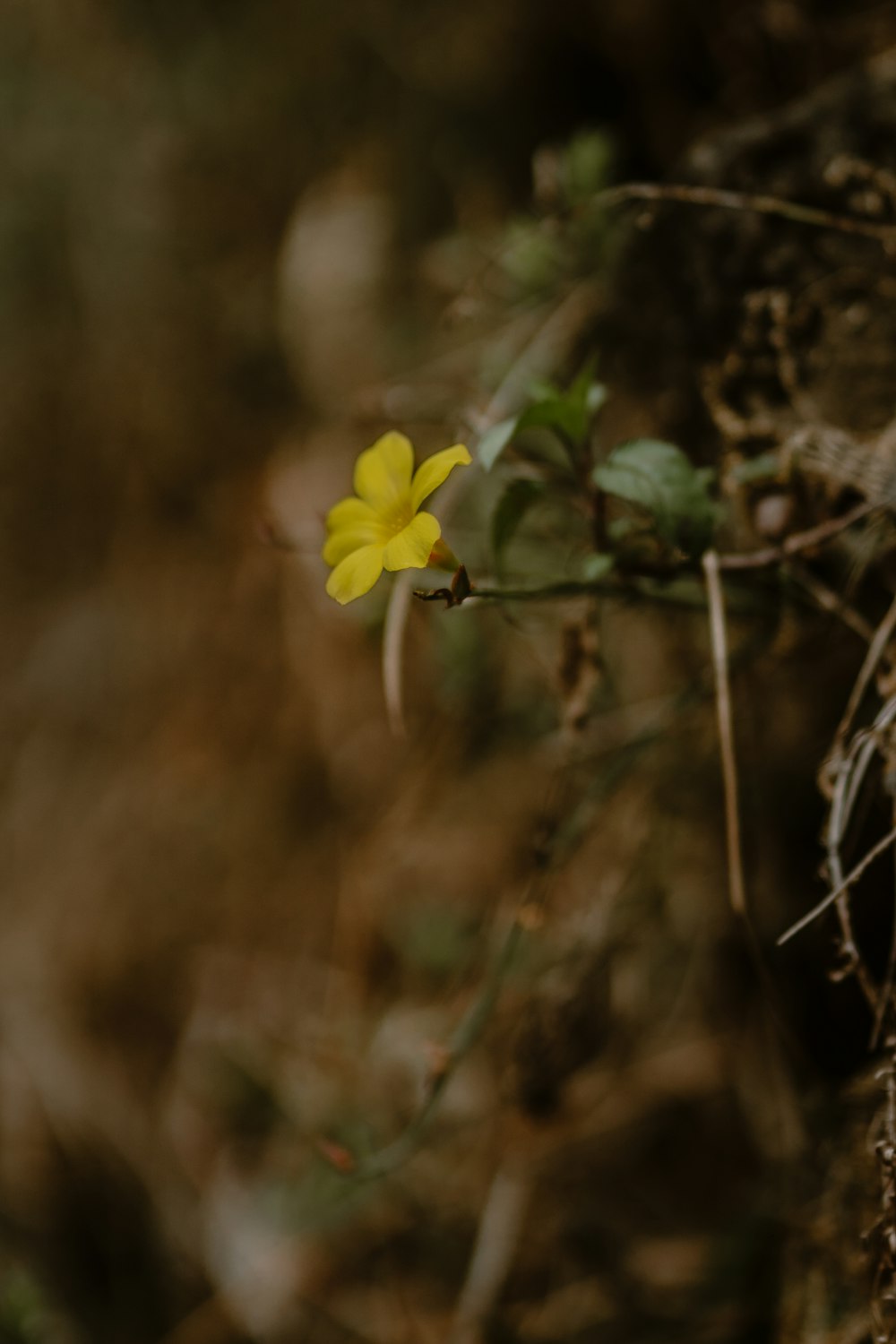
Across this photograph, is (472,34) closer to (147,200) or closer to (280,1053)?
(147,200)

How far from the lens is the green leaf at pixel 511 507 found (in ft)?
3.37

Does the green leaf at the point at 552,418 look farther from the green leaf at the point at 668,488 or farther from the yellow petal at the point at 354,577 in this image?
the yellow petal at the point at 354,577

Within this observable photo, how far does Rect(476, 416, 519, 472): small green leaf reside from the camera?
36.6 inches

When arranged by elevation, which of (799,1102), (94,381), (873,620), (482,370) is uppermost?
(94,381)

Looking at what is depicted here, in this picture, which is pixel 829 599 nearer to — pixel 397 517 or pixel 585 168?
pixel 397 517

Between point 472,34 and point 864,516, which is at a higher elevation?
point 472,34

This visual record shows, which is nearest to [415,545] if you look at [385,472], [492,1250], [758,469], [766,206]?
[385,472]

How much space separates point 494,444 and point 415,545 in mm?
181

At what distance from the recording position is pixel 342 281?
7.12ft

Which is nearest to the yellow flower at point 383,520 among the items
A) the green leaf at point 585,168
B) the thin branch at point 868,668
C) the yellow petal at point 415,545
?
the yellow petal at point 415,545

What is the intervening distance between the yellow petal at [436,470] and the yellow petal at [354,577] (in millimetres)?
81

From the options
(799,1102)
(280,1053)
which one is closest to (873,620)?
(799,1102)

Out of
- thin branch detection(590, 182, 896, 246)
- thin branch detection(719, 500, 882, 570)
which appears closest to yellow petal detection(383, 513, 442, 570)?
thin branch detection(719, 500, 882, 570)

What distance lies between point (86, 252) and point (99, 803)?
1.75 meters
